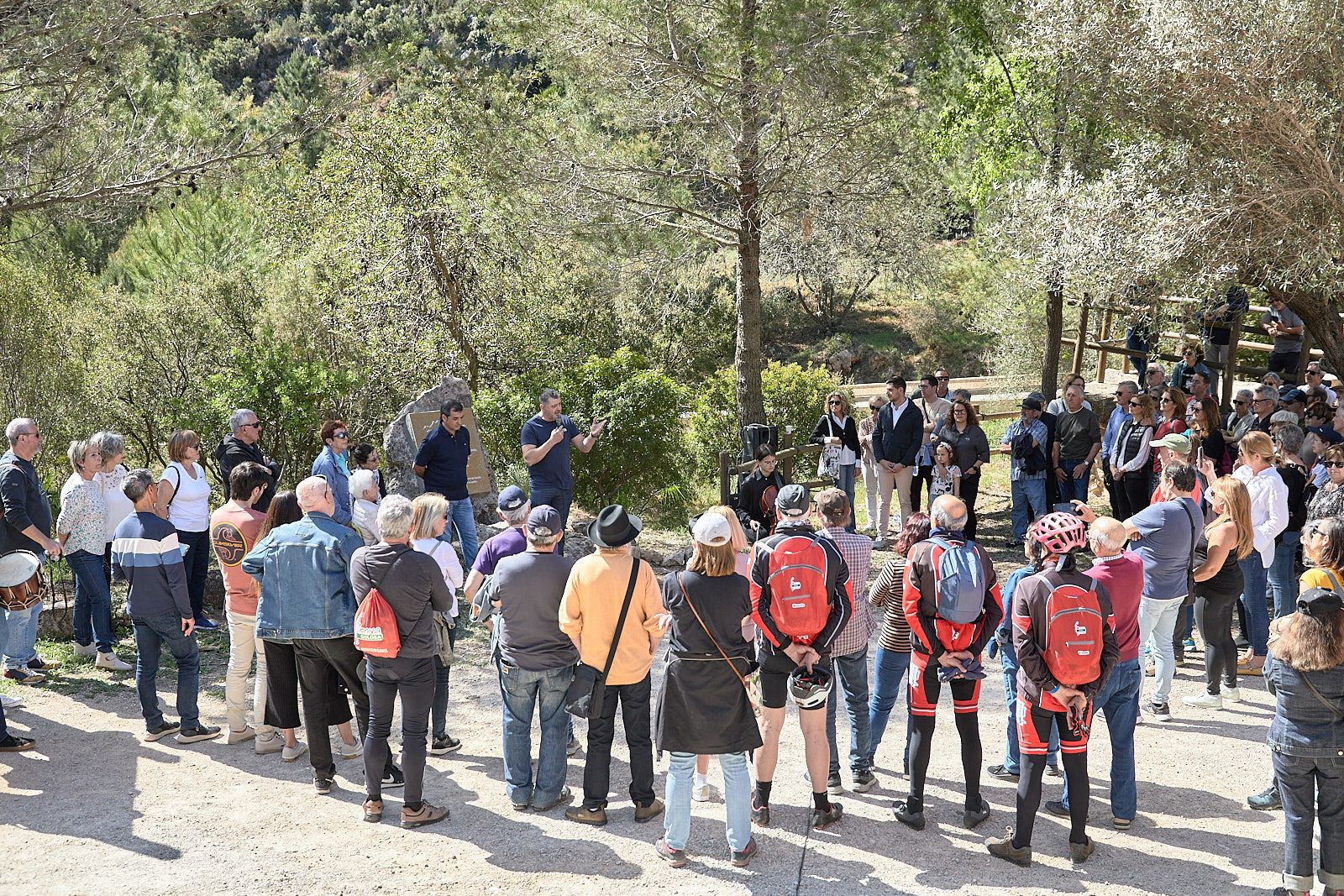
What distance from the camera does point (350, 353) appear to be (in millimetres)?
14320

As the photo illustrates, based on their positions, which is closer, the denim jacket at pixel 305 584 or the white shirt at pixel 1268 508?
the denim jacket at pixel 305 584

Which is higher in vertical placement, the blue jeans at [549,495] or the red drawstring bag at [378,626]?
the blue jeans at [549,495]

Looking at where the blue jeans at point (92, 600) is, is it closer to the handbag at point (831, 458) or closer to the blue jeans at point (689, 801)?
the blue jeans at point (689, 801)

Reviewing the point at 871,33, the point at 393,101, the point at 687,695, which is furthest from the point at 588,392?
the point at 687,695

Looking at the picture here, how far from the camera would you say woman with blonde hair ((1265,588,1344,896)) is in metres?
4.39

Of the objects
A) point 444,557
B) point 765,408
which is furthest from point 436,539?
point 765,408

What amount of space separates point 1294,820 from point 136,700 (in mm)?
6498

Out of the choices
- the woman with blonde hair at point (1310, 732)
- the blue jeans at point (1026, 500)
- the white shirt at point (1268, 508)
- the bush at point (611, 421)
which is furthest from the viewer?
the bush at point (611, 421)

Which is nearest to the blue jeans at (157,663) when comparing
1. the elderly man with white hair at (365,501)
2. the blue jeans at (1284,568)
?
the elderly man with white hair at (365,501)

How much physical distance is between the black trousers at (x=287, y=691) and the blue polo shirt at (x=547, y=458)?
138 inches

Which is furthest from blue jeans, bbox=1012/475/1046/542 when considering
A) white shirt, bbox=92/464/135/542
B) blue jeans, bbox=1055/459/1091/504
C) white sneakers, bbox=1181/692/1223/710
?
white shirt, bbox=92/464/135/542

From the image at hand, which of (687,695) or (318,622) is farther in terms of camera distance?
(318,622)

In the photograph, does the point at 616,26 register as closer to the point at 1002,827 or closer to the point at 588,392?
the point at 588,392

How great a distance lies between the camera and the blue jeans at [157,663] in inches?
242
